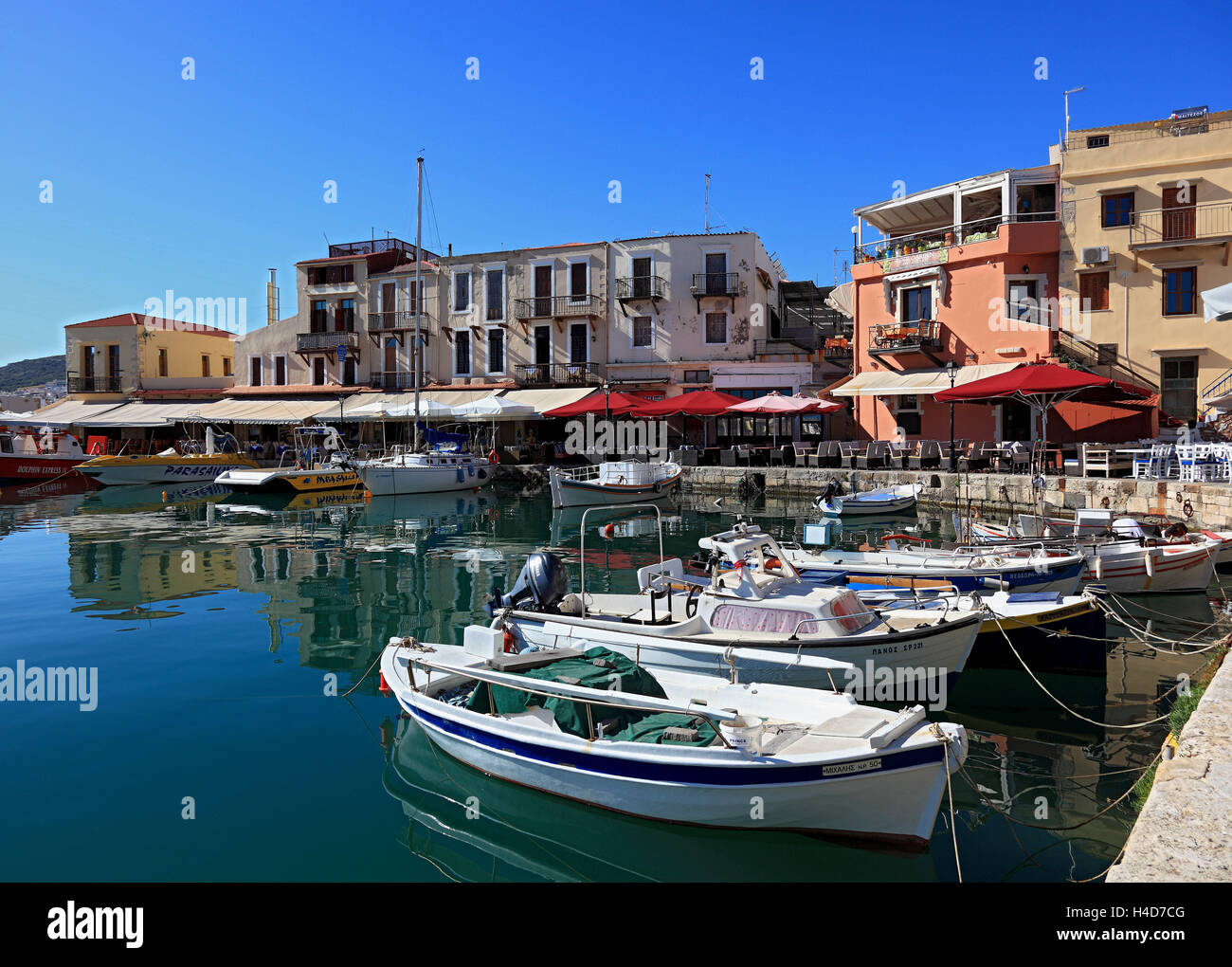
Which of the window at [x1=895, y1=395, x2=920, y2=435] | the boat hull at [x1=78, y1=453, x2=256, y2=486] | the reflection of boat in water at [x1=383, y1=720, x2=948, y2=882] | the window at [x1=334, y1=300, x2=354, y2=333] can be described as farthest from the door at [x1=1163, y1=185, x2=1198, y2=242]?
the window at [x1=334, y1=300, x2=354, y2=333]

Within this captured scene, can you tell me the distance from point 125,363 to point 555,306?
95.5 feet

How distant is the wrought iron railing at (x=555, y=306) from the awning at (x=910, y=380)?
14408 mm

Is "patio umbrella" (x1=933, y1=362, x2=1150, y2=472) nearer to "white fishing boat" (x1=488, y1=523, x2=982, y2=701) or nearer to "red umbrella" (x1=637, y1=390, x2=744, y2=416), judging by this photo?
"red umbrella" (x1=637, y1=390, x2=744, y2=416)

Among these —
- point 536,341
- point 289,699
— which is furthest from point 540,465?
point 289,699

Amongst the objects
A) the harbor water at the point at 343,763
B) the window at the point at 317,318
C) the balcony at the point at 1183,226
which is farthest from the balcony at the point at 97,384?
the balcony at the point at 1183,226

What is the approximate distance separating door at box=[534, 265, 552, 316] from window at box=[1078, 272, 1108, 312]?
24806 mm

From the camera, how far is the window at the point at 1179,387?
26.5 m

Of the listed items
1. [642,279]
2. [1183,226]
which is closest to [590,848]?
[1183,226]

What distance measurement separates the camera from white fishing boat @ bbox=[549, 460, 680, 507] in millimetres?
28562

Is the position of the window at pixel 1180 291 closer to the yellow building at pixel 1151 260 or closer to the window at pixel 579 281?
the yellow building at pixel 1151 260

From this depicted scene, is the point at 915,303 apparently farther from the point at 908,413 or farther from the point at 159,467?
the point at 159,467

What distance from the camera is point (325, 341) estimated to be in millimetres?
46000
